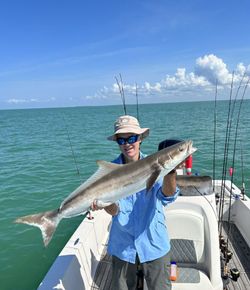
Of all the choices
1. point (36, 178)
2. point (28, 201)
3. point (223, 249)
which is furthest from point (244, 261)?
point (36, 178)

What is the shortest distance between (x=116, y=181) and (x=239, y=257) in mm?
4297

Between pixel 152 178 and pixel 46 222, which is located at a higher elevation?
pixel 152 178

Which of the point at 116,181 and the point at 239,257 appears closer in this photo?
the point at 116,181

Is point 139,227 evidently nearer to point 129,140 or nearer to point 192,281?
point 129,140

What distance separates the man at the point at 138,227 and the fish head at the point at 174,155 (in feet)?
0.96

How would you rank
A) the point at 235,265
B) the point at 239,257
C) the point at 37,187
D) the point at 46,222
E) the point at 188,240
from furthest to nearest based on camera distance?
the point at 37,187 < the point at 239,257 < the point at 235,265 < the point at 188,240 < the point at 46,222

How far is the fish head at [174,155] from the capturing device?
9.62 feet

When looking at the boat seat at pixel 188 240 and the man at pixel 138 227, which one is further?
the boat seat at pixel 188 240

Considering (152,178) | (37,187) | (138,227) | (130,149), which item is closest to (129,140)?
(130,149)

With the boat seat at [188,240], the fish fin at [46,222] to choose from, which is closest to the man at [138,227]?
the fish fin at [46,222]

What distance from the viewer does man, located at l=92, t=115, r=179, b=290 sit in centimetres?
Answer: 317

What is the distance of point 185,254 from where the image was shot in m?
4.99

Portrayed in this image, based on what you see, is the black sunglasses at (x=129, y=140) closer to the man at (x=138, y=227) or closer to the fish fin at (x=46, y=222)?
the man at (x=138, y=227)

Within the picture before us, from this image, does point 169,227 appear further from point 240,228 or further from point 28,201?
point 28,201
